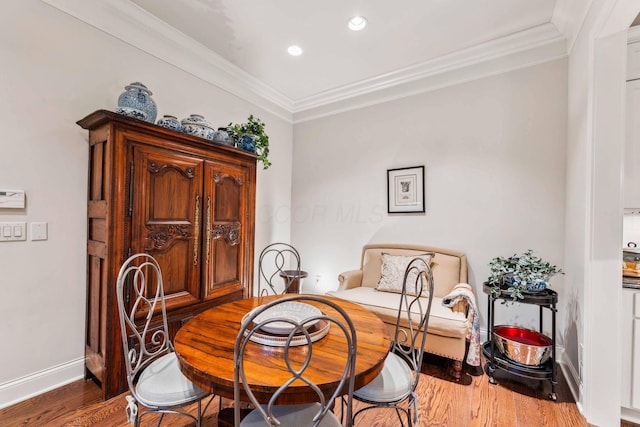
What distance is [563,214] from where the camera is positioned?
242 cm

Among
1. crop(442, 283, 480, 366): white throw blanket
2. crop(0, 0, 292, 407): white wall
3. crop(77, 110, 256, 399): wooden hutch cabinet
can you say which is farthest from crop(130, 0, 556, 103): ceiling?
crop(442, 283, 480, 366): white throw blanket

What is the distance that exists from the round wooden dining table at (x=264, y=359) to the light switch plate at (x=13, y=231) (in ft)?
4.52

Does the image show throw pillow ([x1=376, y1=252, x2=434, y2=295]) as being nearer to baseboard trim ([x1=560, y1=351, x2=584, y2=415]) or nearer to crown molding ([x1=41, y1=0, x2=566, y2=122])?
baseboard trim ([x1=560, y1=351, x2=584, y2=415])

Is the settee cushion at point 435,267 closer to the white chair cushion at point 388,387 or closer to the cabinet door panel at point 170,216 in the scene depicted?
the white chair cushion at point 388,387

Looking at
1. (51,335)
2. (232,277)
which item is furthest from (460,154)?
(51,335)

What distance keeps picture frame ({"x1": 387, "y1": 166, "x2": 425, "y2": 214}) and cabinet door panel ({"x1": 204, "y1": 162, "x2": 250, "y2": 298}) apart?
164 centimetres

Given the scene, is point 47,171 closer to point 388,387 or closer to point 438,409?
point 388,387

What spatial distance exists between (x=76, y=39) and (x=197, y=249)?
1726 millimetres

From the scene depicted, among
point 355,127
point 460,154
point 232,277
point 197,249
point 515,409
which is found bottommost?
point 515,409

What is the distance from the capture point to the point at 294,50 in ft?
9.05

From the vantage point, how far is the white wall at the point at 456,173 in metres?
2.50

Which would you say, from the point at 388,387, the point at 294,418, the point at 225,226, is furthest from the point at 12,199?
the point at 388,387

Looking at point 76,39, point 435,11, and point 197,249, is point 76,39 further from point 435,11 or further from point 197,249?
point 435,11

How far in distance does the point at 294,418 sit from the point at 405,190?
259cm
